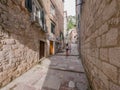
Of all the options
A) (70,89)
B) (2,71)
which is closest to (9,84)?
(2,71)

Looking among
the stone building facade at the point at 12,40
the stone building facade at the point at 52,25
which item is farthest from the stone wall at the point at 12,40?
the stone building facade at the point at 52,25

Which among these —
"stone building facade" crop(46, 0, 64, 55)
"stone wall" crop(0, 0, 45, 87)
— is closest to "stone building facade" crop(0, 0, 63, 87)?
"stone wall" crop(0, 0, 45, 87)

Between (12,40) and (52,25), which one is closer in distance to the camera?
(12,40)

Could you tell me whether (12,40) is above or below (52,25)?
below

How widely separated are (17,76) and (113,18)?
3.78 m

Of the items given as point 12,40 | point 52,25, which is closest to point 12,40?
point 12,40

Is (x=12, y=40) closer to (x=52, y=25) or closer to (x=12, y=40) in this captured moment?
(x=12, y=40)

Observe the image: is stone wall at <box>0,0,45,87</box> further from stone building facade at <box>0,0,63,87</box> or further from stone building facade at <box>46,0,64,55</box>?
stone building facade at <box>46,0,64,55</box>

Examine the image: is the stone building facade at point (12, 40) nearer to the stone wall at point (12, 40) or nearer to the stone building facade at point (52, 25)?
the stone wall at point (12, 40)

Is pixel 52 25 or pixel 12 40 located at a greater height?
pixel 52 25

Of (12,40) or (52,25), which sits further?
(52,25)

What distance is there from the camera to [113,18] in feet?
3.92

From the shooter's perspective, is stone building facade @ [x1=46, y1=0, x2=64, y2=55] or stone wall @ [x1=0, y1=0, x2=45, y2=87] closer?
stone wall @ [x1=0, y1=0, x2=45, y2=87]

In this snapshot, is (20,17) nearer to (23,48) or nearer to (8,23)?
(8,23)
